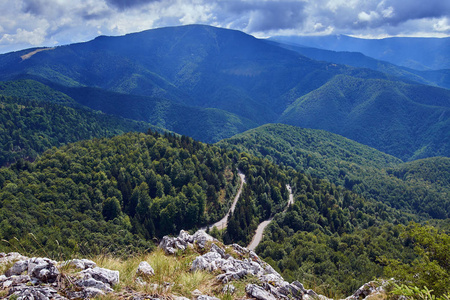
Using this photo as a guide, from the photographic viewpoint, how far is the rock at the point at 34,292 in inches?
416

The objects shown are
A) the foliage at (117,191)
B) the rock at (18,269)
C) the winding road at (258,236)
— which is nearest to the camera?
the rock at (18,269)

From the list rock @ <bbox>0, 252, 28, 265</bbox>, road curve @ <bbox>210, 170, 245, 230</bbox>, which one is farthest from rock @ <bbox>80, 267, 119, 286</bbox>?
road curve @ <bbox>210, 170, 245, 230</bbox>

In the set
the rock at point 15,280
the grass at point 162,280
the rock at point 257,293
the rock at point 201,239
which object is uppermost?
the rock at point 15,280

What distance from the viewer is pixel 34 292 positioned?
35.4 feet

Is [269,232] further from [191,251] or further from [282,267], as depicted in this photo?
[191,251]

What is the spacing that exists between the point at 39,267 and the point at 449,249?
80.6 ft

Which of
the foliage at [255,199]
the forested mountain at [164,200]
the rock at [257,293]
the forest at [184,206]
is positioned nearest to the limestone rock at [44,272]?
the rock at [257,293]

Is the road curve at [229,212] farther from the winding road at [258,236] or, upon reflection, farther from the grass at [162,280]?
the grass at [162,280]

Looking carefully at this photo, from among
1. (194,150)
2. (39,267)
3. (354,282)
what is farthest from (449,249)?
(194,150)

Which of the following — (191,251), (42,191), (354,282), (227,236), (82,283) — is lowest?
(227,236)

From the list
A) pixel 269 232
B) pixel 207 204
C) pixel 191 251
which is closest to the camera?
pixel 191 251

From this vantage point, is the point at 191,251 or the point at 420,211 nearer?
the point at 191,251

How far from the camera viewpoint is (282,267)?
64.6 m

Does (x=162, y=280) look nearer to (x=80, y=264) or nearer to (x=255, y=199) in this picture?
(x=80, y=264)
